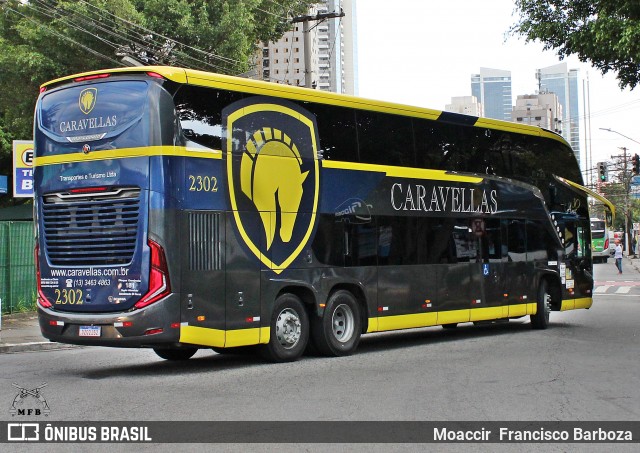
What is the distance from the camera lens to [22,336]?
741 inches

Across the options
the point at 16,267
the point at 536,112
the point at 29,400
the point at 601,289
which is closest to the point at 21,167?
the point at 16,267

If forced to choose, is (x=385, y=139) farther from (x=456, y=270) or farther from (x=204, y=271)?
(x=204, y=271)

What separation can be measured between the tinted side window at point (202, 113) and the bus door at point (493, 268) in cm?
741

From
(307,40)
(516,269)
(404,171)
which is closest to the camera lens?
(404,171)

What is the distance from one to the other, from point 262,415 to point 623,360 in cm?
757

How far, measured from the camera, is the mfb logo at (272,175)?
13.2 m

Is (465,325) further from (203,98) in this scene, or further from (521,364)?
(203,98)

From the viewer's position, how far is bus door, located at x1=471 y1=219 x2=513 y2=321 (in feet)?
61.0

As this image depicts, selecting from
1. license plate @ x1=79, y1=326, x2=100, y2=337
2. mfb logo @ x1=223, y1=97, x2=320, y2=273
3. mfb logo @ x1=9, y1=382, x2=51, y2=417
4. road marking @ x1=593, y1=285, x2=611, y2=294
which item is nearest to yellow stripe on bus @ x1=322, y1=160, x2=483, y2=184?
mfb logo @ x1=223, y1=97, x2=320, y2=273

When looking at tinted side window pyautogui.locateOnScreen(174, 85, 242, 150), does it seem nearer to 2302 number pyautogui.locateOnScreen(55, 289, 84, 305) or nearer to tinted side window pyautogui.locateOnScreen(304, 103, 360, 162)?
tinted side window pyautogui.locateOnScreen(304, 103, 360, 162)

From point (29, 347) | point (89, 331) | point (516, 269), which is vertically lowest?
point (29, 347)

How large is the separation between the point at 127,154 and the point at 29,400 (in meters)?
3.58

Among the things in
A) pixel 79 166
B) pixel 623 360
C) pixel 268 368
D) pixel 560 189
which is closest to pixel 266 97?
pixel 79 166

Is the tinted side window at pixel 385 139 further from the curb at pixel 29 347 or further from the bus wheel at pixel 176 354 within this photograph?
the curb at pixel 29 347
